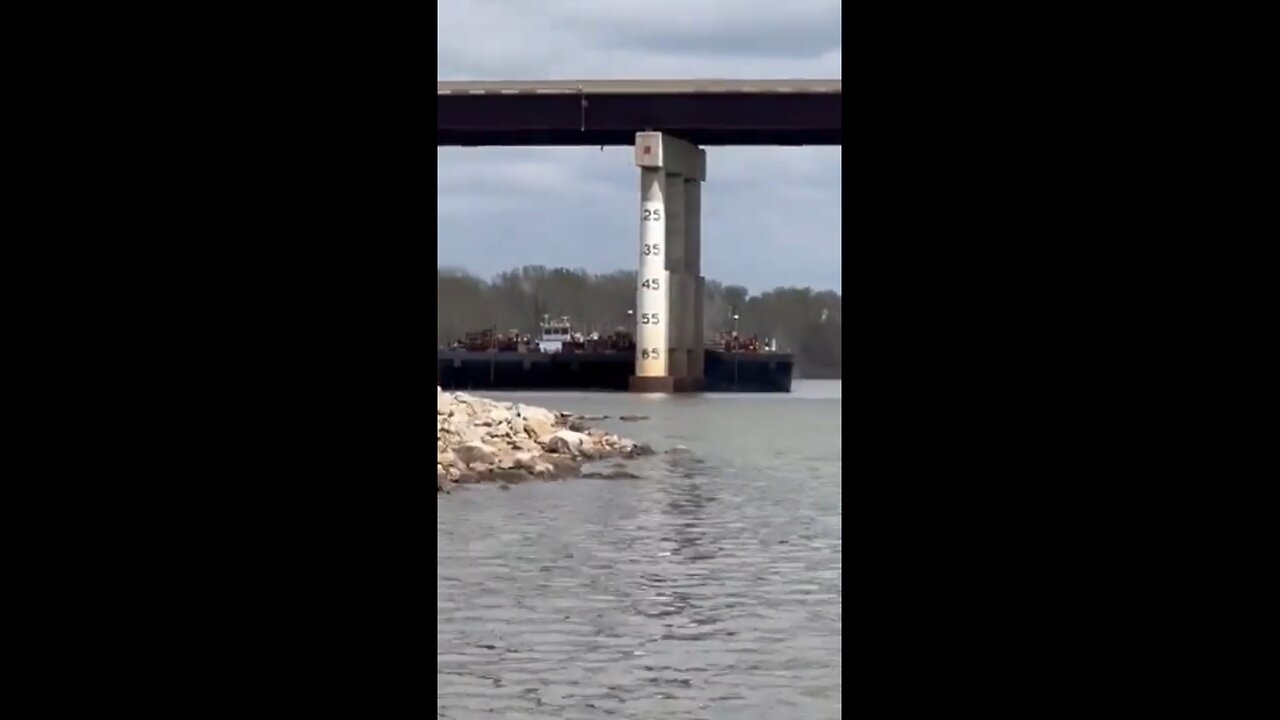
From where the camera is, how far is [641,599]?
12734 millimetres

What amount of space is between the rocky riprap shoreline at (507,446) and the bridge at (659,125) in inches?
1411

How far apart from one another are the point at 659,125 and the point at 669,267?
7.84m

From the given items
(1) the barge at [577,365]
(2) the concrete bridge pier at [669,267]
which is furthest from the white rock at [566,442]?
(1) the barge at [577,365]

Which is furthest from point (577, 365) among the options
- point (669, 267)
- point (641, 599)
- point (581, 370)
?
point (641, 599)

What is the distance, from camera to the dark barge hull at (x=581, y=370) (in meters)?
95.6

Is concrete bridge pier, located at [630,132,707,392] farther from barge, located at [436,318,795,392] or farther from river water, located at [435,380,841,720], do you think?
river water, located at [435,380,841,720]

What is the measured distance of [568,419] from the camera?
39.8 meters
